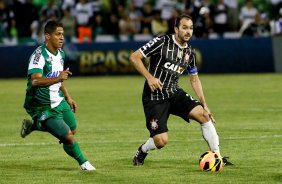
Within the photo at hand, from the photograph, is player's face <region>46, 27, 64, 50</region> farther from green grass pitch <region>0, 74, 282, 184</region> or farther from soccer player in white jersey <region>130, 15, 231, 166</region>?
green grass pitch <region>0, 74, 282, 184</region>

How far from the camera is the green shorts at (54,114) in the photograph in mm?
11414

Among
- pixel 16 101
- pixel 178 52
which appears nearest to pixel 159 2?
pixel 16 101

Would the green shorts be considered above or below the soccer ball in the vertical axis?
above

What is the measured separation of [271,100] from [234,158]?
31.1 feet

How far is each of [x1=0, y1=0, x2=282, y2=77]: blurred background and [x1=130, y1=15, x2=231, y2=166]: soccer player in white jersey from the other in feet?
59.3

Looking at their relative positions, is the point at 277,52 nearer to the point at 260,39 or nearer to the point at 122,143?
the point at 260,39

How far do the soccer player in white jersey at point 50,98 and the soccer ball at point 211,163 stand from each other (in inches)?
54.3

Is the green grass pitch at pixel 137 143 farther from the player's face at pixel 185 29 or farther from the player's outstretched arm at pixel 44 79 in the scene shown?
the player's face at pixel 185 29

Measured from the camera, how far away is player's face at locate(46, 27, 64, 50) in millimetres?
11469

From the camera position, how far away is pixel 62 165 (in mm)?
11906

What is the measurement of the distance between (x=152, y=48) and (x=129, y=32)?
19.8 m

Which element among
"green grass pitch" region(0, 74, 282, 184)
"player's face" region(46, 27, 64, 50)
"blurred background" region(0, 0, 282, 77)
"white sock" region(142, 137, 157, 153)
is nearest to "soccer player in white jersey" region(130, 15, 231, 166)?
"white sock" region(142, 137, 157, 153)

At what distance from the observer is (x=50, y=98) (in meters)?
11.5

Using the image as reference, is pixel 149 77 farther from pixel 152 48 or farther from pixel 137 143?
pixel 137 143
